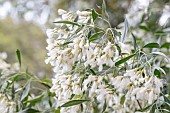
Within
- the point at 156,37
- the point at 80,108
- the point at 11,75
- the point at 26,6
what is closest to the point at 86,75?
the point at 80,108

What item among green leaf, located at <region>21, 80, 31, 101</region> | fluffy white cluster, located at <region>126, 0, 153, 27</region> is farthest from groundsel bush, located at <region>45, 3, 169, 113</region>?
fluffy white cluster, located at <region>126, 0, 153, 27</region>

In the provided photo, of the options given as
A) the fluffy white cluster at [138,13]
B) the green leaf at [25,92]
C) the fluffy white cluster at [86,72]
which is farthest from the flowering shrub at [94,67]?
the fluffy white cluster at [138,13]

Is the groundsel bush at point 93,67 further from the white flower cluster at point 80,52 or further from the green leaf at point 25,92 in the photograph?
the green leaf at point 25,92

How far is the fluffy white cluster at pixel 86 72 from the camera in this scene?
78 centimetres

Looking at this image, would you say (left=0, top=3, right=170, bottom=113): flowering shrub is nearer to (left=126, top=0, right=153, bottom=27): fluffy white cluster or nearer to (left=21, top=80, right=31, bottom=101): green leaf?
(left=21, top=80, right=31, bottom=101): green leaf

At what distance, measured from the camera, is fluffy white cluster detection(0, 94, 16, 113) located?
97 centimetres

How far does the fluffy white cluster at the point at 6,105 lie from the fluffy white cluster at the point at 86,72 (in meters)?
0.16

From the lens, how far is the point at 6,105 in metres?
0.98

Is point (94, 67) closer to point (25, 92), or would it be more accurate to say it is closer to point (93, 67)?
point (93, 67)

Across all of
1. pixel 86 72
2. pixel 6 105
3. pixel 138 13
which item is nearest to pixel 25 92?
pixel 6 105

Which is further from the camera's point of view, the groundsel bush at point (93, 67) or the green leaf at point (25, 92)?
the green leaf at point (25, 92)

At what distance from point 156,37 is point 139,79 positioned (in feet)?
2.20

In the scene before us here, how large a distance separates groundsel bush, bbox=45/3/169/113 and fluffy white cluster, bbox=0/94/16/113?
0.17m

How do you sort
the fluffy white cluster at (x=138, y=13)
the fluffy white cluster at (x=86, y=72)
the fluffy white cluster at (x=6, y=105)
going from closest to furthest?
the fluffy white cluster at (x=86, y=72) → the fluffy white cluster at (x=6, y=105) → the fluffy white cluster at (x=138, y=13)
